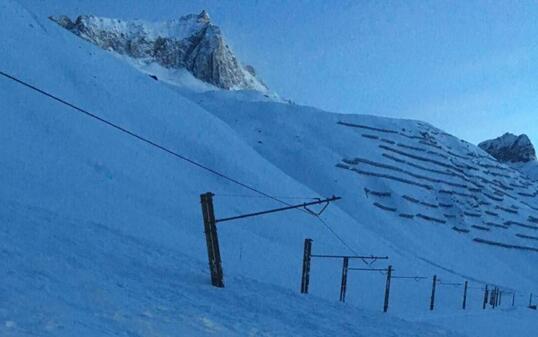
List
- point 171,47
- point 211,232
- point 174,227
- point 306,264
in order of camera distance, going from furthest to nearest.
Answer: point 171,47 → point 174,227 → point 306,264 → point 211,232

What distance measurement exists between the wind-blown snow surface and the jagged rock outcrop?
85.0 meters

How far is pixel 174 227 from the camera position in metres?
33.1

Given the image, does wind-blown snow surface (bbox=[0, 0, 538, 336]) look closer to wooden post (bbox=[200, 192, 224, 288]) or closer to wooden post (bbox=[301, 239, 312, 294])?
wooden post (bbox=[301, 239, 312, 294])

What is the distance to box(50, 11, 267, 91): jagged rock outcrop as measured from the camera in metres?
184

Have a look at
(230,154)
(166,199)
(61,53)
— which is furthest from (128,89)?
(166,199)

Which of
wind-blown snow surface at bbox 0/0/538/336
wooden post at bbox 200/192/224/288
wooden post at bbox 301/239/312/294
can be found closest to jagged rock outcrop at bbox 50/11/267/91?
wind-blown snow surface at bbox 0/0/538/336

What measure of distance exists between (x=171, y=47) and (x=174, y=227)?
16806 cm

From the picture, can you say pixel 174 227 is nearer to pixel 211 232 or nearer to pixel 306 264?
pixel 306 264

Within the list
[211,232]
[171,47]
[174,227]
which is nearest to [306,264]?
[174,227]

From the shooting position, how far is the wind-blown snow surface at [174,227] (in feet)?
35.0

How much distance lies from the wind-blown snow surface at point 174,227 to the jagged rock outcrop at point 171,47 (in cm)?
8504

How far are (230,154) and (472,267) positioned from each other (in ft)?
148

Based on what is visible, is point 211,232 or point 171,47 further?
point 171,47

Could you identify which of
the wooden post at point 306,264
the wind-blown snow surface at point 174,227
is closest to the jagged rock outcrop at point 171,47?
the wind-blown snow surface at point 174,227
